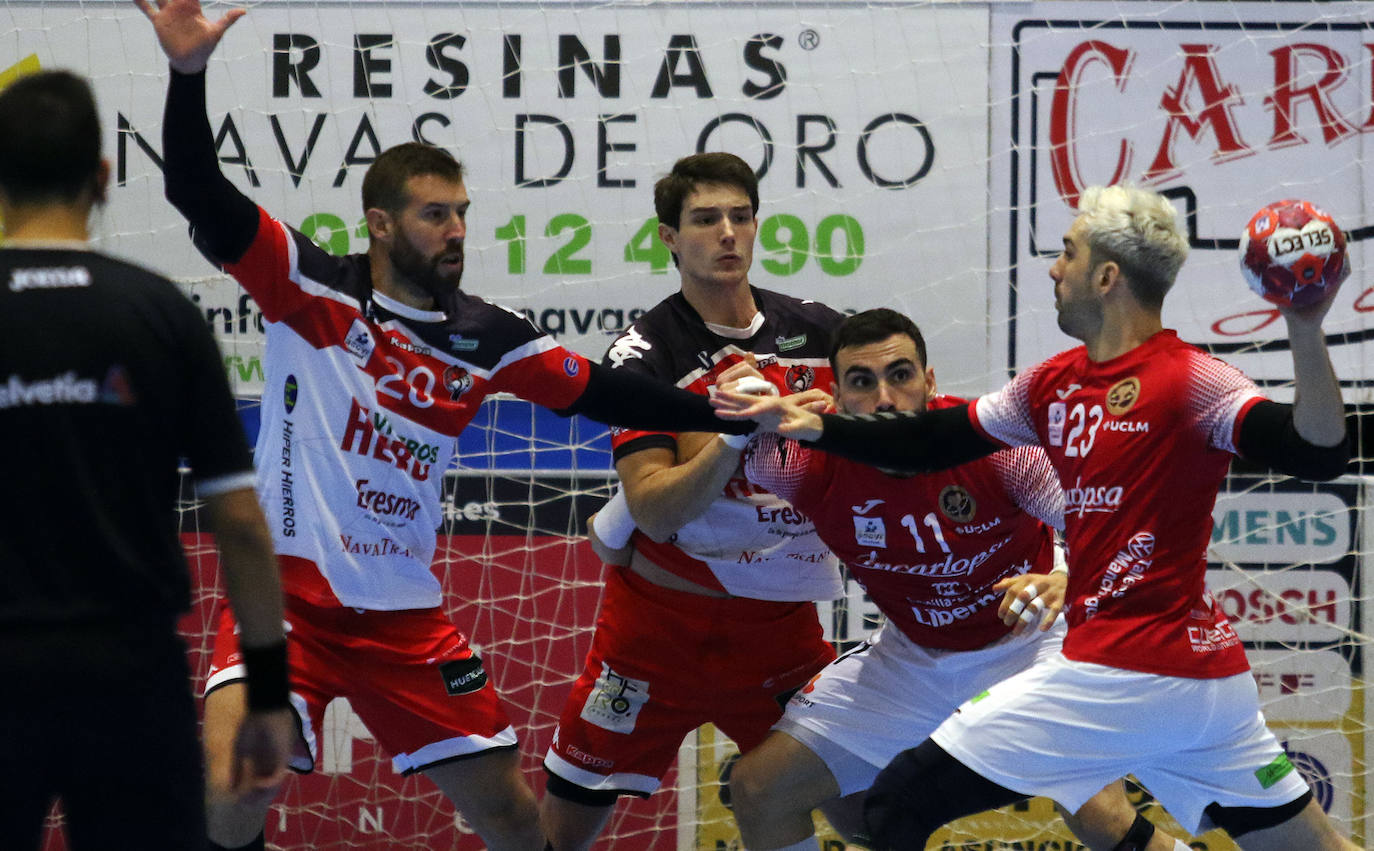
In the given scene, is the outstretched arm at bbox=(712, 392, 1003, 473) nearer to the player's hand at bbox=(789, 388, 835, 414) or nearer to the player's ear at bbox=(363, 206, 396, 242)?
the player's hand at bbox=(789, 388, 835, 414)

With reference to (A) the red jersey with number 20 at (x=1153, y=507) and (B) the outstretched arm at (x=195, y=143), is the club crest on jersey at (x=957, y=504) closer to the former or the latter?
(A) the red jersey with number 20 at (x=1153, y=507)

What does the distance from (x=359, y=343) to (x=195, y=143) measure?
73 centimetres

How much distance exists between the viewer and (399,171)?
4.04 meters

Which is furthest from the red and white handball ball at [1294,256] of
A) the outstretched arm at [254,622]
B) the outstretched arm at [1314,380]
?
the outstretched arm at [254,622]

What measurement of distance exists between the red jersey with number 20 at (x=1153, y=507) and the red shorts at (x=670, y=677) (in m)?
1.07

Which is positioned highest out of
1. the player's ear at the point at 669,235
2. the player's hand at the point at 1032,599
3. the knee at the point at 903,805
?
the player's ear at the point at 669,235

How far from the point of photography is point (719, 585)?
4.19 meters

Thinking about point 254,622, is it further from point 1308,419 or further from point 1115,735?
point 1308,419

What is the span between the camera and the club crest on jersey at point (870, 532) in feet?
12.7

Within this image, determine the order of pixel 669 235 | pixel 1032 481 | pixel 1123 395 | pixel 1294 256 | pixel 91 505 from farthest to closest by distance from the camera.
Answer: pixel 669 235
pixel 1032 481
pixel 1123 395
pixel 1294 256
pixel 91 505

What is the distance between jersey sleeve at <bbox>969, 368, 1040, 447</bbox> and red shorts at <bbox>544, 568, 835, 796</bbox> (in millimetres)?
926

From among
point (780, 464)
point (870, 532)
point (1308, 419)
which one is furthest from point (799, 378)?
point (1308, 419)

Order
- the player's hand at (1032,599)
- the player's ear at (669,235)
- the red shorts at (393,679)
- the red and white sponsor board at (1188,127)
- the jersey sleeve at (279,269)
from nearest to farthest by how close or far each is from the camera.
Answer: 1. the player's hand at (1032,599)
2. the jersey sleeve at (279,269)
3. the red shorts at (393,679)
4. the player's ear at (669,235)
5. the red and white sponsor board at (1188,127)

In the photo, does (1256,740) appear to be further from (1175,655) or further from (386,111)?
(386,111)
